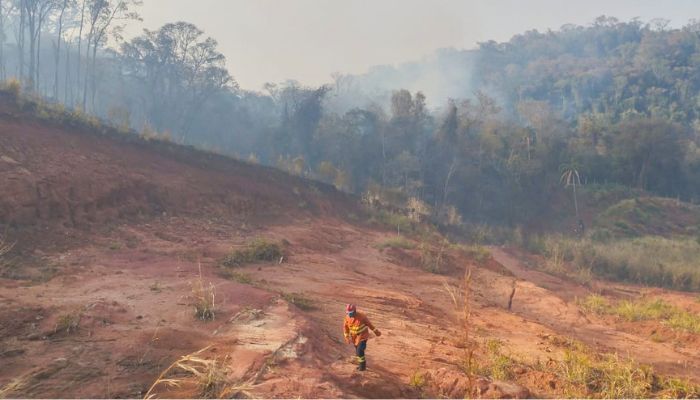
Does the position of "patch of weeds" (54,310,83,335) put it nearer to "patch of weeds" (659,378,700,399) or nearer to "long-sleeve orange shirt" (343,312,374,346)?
"long-sleeve orange shirt" (343,312,374,346)

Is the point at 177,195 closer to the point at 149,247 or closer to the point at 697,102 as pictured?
the point at 149,247

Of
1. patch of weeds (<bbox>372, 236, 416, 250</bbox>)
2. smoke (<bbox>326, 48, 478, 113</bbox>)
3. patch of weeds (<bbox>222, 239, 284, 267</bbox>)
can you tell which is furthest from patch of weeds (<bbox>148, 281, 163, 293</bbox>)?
smoke (<bbox>326, 48, 478, 113</bbox>)

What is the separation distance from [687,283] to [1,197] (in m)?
20.3

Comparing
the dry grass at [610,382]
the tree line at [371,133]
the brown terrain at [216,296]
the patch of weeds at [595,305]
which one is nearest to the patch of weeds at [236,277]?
the brown terrain at [216,296]

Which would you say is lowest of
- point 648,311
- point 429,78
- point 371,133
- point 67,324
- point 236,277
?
point 648,311

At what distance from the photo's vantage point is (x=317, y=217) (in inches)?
796

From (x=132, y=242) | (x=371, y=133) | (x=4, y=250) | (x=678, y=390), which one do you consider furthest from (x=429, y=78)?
(x=678, y=390)

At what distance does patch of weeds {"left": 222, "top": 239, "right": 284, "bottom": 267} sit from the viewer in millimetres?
10911

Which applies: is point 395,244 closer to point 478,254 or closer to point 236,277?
point 478,254

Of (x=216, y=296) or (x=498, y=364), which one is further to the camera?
(x=216, y=296)

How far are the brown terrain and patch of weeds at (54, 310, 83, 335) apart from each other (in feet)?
0.08

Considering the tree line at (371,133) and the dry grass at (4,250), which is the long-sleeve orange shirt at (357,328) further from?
the tree line at (371,133)

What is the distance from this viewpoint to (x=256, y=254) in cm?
1165

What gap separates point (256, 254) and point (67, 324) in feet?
20.5
